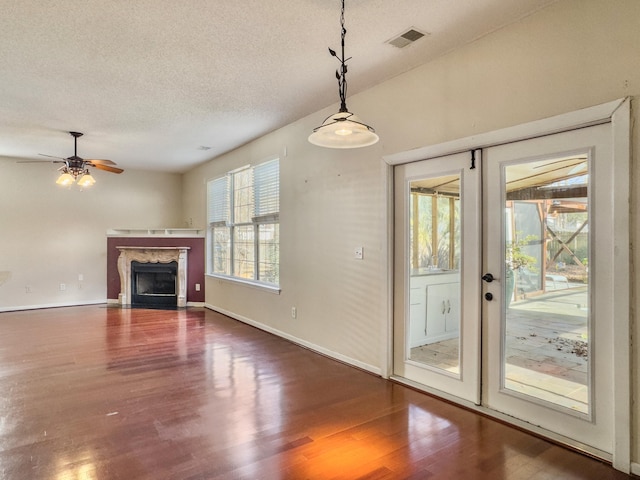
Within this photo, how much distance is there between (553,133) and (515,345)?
1436 mm

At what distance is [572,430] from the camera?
2.36m

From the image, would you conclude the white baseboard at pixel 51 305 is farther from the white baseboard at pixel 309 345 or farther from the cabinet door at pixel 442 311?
the cabinet door at pixel 442 311

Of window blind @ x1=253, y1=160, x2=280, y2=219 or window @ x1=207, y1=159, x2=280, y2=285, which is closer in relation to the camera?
window blind @ x1=253, y1=160, x2=280, y2=219

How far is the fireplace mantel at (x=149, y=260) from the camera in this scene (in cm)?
734

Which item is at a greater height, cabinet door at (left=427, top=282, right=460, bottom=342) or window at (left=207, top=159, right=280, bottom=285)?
window at (left=207, top=159, right=280, bottom=285)

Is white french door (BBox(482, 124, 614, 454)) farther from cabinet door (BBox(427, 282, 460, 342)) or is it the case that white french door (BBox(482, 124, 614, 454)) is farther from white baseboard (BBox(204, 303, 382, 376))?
white baseboard (BBox(204, 303, 382, 376))

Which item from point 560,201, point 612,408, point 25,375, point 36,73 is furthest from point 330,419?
point 36,73

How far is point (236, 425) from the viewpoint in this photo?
2.63m

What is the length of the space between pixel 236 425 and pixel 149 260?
5.61 meters

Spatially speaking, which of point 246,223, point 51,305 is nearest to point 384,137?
point 246,223

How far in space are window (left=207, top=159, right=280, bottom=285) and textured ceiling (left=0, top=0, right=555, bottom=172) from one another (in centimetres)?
98

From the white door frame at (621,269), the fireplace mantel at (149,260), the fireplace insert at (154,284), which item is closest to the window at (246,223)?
the fireplace mantel at (149,260)

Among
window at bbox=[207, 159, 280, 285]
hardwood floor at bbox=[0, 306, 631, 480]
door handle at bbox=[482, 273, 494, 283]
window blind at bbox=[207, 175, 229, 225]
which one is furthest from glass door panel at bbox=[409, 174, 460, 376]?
window blind at bbox=[207, 175, 229, 225]

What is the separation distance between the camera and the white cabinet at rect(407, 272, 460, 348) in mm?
3098
